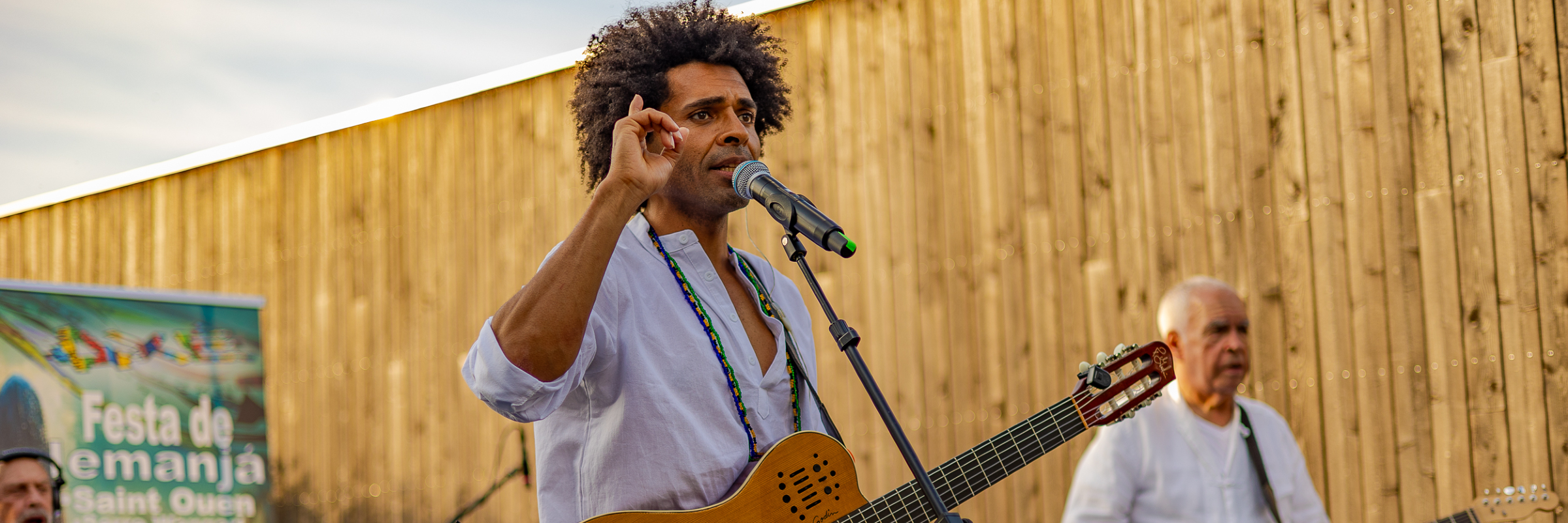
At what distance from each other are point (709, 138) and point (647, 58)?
318 millimetres

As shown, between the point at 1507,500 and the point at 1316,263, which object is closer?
the point at 1507,500

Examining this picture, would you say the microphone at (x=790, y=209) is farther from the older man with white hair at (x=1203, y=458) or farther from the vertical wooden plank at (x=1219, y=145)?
the vertical wooden plank at (x=1219, y=145)

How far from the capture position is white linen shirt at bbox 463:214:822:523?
1.98 metres

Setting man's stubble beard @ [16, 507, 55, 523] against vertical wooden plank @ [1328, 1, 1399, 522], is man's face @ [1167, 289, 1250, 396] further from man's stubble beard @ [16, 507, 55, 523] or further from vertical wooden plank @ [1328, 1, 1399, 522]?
man's stubble beard @ [16, 507, 55, 523]

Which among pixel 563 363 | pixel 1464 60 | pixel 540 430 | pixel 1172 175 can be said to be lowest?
pixel 540 430

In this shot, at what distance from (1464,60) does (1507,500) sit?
70.0 inches

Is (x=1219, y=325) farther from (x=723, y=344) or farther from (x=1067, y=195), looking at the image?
(x=723, y=344)

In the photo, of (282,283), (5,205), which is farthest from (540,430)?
(5,205)

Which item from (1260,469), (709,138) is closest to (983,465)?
(709,138)

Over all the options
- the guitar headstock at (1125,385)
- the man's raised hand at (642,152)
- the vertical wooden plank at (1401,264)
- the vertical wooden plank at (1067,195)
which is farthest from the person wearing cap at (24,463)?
the vertical wooden plank at (1401,264)

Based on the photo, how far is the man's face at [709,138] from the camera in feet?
7.37

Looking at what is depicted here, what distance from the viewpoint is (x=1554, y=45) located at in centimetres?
438

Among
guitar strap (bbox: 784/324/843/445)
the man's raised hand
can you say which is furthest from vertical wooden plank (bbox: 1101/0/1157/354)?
the man's raised hand

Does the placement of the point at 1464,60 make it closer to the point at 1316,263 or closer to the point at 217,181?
the point at 1316,263
